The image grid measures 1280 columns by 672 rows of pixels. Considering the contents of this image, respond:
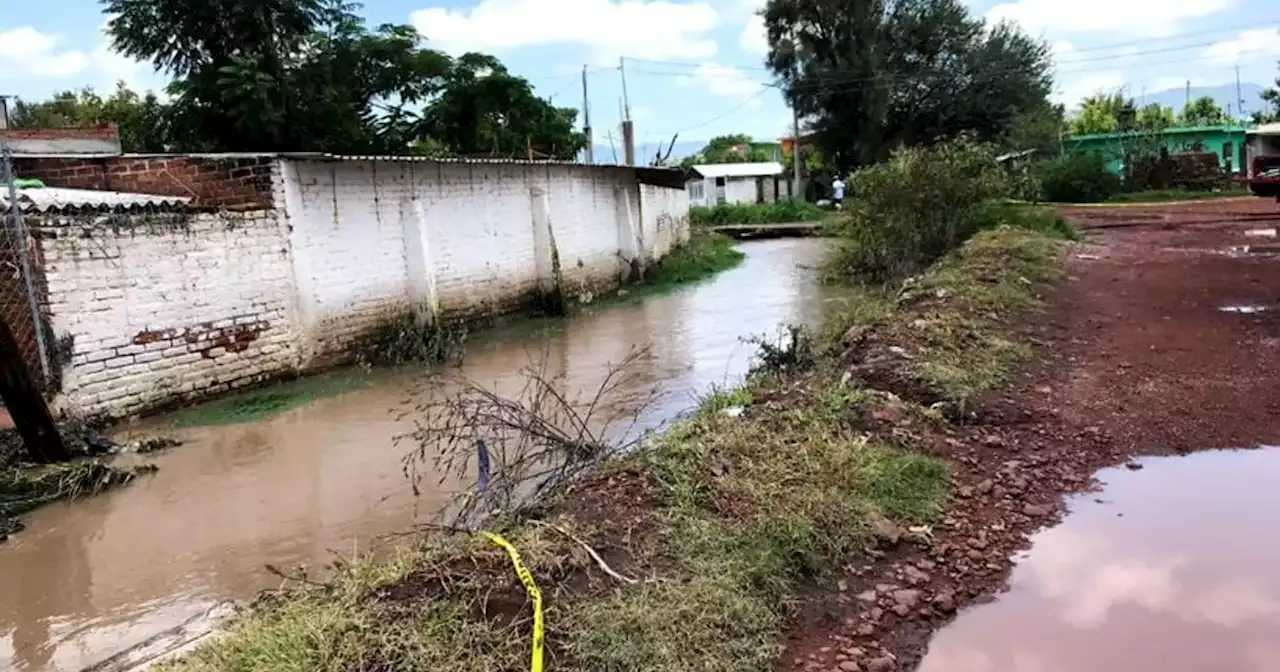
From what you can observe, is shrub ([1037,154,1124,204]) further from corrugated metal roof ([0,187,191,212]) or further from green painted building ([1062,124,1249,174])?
corrugated metal roof ([0,187,191,212])

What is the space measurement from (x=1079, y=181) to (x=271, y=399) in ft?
91.4

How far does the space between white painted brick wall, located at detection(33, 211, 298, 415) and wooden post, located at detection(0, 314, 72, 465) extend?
3.98 ft

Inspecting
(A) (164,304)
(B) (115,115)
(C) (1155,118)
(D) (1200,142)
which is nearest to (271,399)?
(A) (164,304)

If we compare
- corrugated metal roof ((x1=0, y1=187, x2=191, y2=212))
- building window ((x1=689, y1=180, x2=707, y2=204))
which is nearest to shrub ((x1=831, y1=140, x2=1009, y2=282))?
corrugated metal roof ((x1=0, y1=187, x2=191, y2=212))

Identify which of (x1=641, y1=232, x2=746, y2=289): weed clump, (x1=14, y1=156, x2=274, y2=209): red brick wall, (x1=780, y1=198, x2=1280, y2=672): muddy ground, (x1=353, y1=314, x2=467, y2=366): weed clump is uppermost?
(x1=14, y1=156, x2=274, y2=209): red brick wall

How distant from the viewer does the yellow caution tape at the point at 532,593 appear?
3242mm

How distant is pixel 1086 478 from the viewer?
5406 mm

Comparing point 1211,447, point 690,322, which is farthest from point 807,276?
point 1211,447

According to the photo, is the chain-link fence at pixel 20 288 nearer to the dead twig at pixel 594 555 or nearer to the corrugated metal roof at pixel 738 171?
the dead twig at pixel 594 555

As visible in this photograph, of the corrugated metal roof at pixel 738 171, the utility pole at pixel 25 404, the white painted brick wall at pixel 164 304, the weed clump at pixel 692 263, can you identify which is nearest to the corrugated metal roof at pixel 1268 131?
the weed clump at pixel 692 263

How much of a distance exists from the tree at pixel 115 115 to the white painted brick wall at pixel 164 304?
512 inches

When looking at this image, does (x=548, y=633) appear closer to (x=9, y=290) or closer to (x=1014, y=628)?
(x=1014, y=628)

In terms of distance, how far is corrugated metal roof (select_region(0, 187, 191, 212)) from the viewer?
8.23m

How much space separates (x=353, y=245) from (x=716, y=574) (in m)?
8.86
